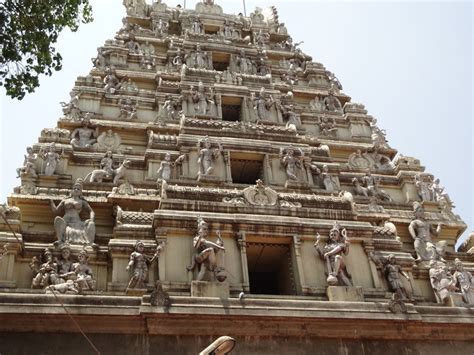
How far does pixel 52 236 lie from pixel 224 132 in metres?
6.65

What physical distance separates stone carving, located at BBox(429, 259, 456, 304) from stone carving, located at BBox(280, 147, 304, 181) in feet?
16.2

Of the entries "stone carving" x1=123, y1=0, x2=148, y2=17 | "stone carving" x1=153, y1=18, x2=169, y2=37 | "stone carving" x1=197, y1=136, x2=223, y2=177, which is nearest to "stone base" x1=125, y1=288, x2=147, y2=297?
"stone carving" x1=197, y1=136, x2=223, y2=177

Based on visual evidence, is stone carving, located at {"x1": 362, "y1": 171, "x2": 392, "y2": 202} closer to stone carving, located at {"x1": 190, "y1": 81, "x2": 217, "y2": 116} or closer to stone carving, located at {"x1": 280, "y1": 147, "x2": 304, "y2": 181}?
stone carving, located at {"x1": 280, "y1": 147, "x2": 304, "y2": 181}

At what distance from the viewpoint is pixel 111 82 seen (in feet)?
69.1

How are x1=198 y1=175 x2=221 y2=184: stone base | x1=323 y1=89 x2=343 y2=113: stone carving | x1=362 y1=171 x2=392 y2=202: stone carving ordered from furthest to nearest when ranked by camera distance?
x1=323 y1=89 x2=343 y2=113: stone carving
x1=362 y1=171 x2=392 y2=202: stone carving
x1=198 y1=175 x2=221 y2=184: stone base

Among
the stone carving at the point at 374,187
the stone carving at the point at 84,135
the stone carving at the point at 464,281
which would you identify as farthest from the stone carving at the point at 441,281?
the stone carving at the point at 84,135

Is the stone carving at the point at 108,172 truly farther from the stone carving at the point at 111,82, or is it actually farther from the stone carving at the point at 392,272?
the stone carving at the point at 392,272

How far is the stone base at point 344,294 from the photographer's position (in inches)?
537

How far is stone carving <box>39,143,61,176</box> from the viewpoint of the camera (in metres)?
16.3

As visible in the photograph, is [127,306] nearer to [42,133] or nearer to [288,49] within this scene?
[42,133]

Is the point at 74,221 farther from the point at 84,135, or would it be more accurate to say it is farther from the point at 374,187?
the point at 374,187

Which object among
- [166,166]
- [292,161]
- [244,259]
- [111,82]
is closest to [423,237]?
[292,161]

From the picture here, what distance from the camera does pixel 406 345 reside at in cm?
1326

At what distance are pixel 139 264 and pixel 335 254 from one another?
5.05 m
